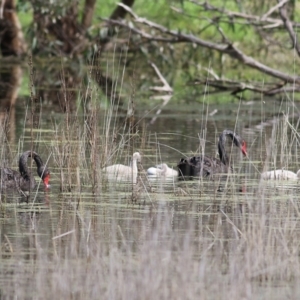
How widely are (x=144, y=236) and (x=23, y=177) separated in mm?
3246

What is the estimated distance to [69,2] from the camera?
28.2 meters

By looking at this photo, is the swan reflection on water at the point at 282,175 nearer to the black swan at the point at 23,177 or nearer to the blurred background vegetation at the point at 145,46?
the black swan at the point at 23,177

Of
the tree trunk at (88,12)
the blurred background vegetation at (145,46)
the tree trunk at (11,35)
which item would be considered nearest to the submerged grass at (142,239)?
the blurred background vegetation at (145,46)

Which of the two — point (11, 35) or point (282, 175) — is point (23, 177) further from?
point (11, 35)

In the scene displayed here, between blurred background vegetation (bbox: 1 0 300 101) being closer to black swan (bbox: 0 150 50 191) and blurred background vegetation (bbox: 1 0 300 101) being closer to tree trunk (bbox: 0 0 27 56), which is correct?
tree trunk (bbox: 0 0 27 56)

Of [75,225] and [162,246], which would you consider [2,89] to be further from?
[162,246]

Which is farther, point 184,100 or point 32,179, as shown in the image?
point 184,100

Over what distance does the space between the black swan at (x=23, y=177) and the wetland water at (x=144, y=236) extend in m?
0.15

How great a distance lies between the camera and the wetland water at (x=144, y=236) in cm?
691

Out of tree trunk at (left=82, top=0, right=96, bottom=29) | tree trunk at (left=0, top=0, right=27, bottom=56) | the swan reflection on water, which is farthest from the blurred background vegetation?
the swan reflection on water

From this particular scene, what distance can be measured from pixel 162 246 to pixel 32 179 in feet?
13.4

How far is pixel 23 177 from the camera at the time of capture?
11.7 metres

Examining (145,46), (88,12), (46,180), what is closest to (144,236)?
(46,180)

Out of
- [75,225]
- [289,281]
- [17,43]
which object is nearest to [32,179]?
[75,225]
